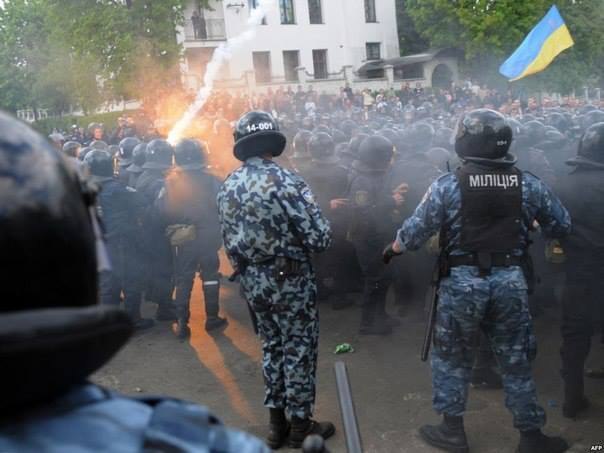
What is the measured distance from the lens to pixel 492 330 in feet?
13.6

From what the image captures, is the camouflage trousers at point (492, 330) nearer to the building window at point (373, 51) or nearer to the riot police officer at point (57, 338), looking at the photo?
the riot police officer at point (57, 338)

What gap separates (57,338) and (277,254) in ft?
10.8

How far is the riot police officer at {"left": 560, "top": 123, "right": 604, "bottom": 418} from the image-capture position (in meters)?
4.56

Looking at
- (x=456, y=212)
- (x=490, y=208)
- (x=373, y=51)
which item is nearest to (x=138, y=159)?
(x=456, y=212)

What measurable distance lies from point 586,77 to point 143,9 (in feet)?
56.5

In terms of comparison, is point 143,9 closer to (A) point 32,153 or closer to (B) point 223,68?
(B) point 223,68

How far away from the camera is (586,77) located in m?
27.9

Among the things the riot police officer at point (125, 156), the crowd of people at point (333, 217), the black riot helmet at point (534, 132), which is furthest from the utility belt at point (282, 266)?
the riot police officer at point (125, 156)

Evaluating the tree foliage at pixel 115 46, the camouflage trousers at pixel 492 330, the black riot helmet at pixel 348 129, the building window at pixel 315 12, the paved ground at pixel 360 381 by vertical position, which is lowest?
the paved ground at pixel 360 381

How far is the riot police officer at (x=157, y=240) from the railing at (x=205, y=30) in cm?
2798

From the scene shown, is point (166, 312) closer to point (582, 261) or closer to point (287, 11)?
point (582, 261)

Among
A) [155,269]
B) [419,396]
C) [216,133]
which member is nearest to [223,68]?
[216,133]

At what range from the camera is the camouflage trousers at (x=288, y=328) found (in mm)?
4328

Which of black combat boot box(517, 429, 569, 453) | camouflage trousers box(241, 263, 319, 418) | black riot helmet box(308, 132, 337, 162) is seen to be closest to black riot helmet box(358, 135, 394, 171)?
black riot helmet box(308, 132, 337, 162)
